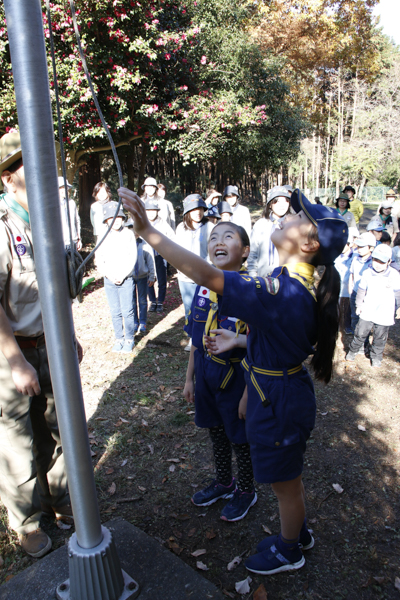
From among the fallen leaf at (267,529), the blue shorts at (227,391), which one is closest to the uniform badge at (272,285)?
the blue shorts at (227,391)

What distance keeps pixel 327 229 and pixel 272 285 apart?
1.35ft

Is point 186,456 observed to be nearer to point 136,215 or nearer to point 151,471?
point 151,471

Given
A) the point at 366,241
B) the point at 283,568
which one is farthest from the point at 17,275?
the point at 366,241

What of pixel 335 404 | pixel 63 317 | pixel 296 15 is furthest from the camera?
pixel 296 15

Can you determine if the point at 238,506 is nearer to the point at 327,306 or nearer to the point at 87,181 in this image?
the point at 327,306

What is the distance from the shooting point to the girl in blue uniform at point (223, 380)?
2654 millimetres

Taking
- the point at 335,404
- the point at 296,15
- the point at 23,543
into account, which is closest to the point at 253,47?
the point at 296,15

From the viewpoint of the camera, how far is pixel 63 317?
71.1 inches

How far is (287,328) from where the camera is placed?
2.02 meters

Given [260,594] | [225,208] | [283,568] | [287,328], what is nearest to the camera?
[287,328]

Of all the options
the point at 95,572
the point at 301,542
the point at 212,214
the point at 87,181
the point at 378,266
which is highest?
the point at 212,214

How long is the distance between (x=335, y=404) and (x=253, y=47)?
535 inches

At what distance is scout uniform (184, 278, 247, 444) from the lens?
277 centimetres

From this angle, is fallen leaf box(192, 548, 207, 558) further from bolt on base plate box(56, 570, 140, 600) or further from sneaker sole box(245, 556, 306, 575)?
bolt on base plate box(56, 570, 140, 600)
